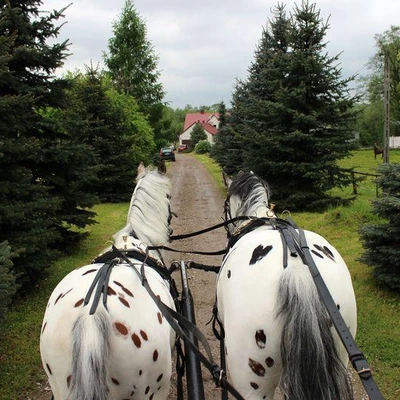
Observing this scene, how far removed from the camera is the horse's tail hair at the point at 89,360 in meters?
2.14

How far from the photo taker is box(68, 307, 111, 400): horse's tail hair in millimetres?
2141

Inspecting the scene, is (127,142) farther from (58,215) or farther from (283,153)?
(58,215)

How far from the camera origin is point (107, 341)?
7.39 feet

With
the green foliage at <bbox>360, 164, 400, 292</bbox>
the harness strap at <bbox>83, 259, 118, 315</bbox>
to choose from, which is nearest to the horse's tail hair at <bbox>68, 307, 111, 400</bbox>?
the harness strap at <bbox>83, 259, 118, 315</bbox>

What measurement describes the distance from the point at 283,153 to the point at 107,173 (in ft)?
27.3

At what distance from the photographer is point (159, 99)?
3259 cm

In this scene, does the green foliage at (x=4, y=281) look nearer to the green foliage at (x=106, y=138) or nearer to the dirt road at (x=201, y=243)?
Result: the dirt road at (x=201, y=243)

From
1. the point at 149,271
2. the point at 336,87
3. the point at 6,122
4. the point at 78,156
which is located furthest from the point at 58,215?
the point at 336,87

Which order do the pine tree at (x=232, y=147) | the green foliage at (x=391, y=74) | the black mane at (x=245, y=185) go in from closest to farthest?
the black mane at (x=245, y=185) < the pine tree at (x=232, y=147) < the green foliage at (x=391, y=74)

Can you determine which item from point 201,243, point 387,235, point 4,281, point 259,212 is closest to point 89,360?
point 259,212

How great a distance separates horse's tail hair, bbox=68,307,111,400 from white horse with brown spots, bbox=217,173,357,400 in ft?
2.92

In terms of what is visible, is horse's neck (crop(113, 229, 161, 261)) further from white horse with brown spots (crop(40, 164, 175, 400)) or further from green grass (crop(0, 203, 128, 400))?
green grass (crop(0, 203, 128, 400))

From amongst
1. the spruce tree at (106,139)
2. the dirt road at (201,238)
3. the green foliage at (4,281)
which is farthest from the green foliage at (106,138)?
the green foliage at (4,281)

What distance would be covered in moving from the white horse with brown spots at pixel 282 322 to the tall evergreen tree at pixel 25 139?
11.6ft
